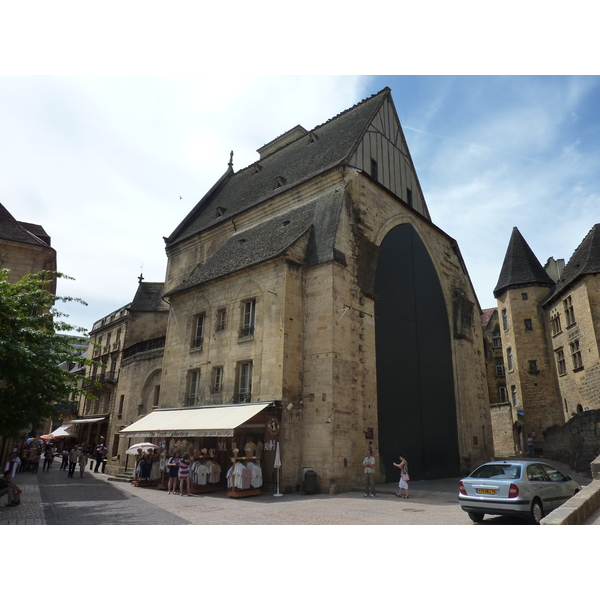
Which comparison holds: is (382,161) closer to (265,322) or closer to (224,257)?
(224,257)

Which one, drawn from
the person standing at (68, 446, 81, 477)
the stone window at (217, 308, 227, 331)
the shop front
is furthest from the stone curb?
the person standing at (68, 446, 81, 477)

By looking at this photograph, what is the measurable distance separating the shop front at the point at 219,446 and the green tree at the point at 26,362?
13.9 feet

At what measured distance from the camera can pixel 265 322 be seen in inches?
599

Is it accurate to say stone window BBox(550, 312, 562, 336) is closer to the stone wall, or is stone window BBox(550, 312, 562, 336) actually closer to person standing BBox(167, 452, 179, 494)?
the stone wall

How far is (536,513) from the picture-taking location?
7.98 meters

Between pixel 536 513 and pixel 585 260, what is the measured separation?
75.9 feet

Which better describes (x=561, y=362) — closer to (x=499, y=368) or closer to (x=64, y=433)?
(x=499, y=368)

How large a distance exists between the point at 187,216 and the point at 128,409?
11697mm

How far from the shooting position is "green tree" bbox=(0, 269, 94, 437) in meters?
9.84

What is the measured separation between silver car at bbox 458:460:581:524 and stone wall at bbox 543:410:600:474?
1158 centimetres

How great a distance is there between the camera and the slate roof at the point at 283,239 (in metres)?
15.9

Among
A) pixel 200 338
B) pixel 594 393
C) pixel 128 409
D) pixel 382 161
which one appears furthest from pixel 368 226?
pixel 594 393

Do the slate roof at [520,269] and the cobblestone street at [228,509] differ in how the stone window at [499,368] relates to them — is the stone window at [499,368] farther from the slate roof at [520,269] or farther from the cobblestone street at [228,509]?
the cobblestone street at [228,509]

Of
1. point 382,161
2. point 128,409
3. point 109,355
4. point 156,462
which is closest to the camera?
point 156,462
